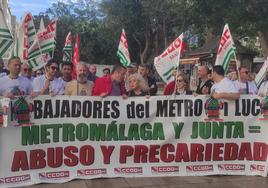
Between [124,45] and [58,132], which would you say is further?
[124,45]

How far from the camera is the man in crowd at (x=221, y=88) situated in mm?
7355

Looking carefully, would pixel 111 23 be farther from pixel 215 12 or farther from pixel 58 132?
pixel 58 132

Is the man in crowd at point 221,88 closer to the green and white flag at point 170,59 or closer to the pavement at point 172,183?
the green and white flag at point 170,59

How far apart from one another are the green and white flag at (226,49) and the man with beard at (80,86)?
2.50 meters

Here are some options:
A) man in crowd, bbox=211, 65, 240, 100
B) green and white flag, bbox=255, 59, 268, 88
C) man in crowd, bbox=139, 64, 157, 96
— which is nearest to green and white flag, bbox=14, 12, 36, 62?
man in crowd, bbox=139, 64, 157, 96

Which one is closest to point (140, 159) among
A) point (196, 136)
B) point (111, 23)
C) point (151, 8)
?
point (196, 136)

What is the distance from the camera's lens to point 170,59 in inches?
317

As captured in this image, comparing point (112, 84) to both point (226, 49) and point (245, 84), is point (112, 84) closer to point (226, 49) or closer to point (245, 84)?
point (226, 49)

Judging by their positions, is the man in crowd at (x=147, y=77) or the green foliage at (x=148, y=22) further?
the green foliage at (x=148, y=22)

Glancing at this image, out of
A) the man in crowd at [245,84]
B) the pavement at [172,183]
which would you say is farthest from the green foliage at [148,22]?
the pavement at [172,183]

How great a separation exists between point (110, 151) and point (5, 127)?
1559 mm

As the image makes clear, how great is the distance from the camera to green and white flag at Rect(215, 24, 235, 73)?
8.49 metres

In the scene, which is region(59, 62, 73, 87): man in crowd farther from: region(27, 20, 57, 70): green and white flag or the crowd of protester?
region(27, 20, 57, 70): green and white flag

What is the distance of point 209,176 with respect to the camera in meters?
7.37
